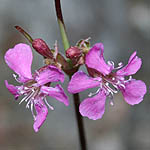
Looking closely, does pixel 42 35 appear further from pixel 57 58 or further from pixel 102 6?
pixel 57 58

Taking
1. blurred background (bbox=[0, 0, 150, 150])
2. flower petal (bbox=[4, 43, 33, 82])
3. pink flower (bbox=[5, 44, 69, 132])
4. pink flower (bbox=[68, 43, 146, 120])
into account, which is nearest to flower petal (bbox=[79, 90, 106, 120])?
pink flower (bbox=[68, 43, 146, 120])

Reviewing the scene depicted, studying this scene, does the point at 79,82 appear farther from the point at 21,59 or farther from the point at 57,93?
the point at 21,59

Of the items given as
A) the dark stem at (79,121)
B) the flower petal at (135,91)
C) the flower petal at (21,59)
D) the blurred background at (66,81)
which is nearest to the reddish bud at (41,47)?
the flower petal at (21,59)

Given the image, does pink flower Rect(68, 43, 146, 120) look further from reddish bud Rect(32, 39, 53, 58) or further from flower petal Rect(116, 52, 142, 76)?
reddish bud Rect(32, 39, 53, 58)

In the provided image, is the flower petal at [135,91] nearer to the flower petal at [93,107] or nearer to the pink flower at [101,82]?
the pink flower at [101,82]

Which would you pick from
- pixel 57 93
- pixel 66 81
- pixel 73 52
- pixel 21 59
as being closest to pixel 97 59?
pixel 73 52

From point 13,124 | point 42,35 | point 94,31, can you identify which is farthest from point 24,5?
point 13,124
